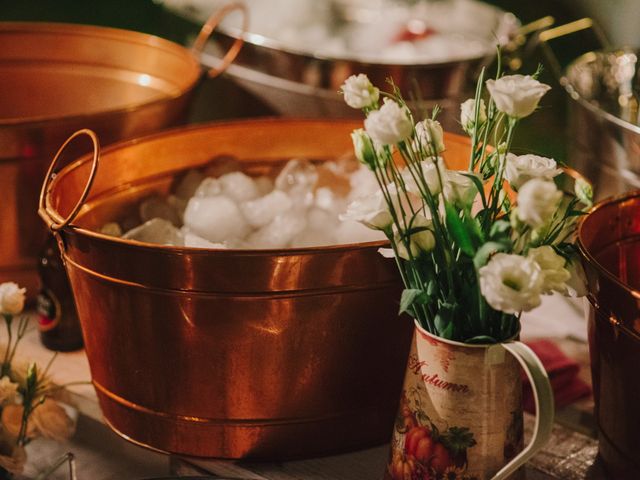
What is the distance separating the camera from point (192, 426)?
3.49ft

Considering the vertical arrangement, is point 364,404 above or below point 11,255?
below

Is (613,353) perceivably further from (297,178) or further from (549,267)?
(297,178)

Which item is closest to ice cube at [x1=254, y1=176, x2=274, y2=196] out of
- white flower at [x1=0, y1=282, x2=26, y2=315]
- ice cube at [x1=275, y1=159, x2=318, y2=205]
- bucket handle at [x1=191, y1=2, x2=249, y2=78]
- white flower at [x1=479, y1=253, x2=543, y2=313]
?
ice cube at [x1=275, y1=159, x2=318, y2=205]

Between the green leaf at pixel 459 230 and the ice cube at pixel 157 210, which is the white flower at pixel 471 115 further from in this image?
the ice cube at pixel 157 210

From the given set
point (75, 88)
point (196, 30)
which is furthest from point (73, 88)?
point (196, 30)

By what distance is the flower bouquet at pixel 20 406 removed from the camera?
1.02 metres

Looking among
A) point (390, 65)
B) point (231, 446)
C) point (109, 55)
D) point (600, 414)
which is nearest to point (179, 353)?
point (231, 446)

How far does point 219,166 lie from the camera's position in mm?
1394

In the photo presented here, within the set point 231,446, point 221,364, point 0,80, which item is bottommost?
point 231,446

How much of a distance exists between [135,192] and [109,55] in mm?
631

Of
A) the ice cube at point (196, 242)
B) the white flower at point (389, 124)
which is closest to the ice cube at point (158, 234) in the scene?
the ice cube at point (196, 242)

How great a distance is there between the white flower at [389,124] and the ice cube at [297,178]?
2.05 feet

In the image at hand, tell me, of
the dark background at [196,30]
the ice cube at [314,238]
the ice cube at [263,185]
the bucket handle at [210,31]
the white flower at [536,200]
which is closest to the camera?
the white flower at [536,200]

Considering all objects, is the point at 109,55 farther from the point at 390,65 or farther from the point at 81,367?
the point at 81,367
